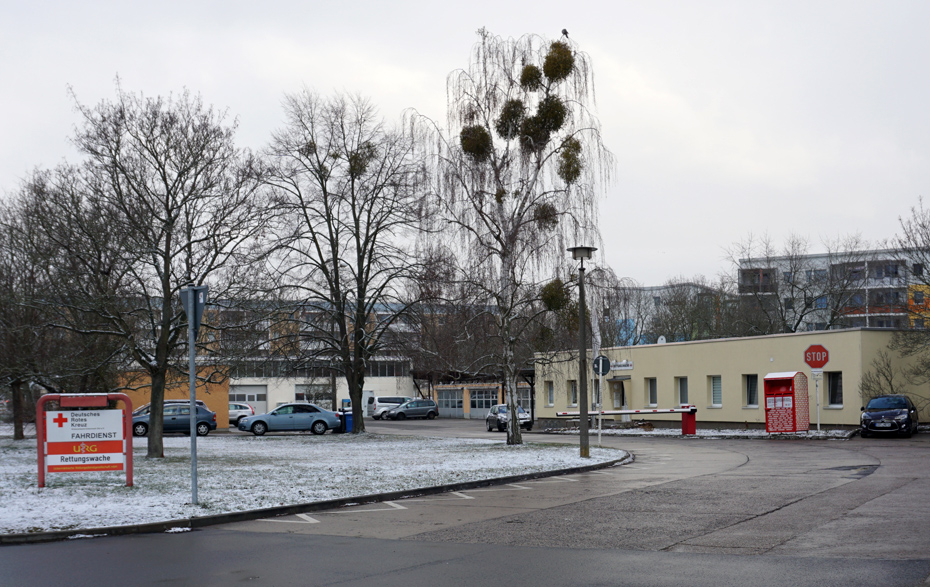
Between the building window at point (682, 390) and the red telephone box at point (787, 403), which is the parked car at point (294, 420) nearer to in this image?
the building window at point (682, 390)

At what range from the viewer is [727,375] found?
40.0m

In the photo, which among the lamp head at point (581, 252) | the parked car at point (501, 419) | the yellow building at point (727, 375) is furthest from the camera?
the parked car at point (501, 419)

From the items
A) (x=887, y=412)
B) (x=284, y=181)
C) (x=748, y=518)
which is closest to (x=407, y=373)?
(x=284, y=181)

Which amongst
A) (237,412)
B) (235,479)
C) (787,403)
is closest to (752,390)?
(787,403)

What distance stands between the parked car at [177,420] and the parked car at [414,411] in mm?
28957

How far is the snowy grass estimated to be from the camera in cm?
1150

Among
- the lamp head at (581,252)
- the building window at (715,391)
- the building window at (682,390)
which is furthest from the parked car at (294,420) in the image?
the lamp head at (581,252)

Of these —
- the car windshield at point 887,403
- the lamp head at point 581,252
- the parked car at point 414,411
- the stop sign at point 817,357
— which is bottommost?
the parked car at point 414,411

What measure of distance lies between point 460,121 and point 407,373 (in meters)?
61.0

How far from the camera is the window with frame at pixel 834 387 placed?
114 ft

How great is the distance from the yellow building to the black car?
6.36 ft

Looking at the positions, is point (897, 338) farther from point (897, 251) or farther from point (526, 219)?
point (526, 219)

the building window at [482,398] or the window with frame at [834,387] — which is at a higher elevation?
the window with frame at [834,387]

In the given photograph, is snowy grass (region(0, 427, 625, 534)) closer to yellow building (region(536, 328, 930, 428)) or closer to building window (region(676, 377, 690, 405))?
yellow building (region(536, 328, 930, 428))
